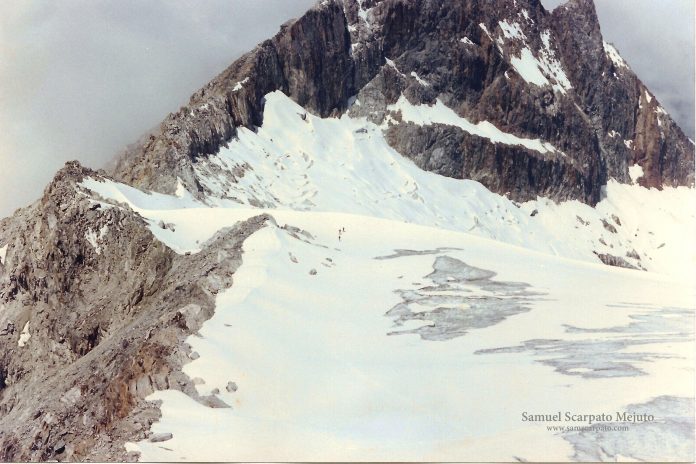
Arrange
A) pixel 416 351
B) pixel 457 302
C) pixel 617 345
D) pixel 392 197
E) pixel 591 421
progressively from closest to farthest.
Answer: pixel 591 421, pixel 617 345, pixel 416 351, pixel 457 302, pixel 392 197

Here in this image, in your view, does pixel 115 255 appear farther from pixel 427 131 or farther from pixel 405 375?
pixel 427 131

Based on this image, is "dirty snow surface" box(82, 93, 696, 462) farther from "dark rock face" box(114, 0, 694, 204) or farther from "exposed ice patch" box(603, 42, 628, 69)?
"exposed ice patch" box(603, 42, 628, 69)

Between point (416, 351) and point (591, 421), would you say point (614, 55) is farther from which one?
point (591, 421)

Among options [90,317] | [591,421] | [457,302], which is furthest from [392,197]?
[591,421]

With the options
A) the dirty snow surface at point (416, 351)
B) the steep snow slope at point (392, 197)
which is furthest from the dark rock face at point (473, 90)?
the dirty snow surface at point (416, 351)

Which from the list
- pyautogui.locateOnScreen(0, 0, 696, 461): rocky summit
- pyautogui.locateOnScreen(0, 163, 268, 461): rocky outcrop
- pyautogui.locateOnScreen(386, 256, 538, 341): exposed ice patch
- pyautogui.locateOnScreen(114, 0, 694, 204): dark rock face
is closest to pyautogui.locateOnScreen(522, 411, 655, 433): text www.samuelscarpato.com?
pyautogui.locateOnScreen(0, 0, 696, 461): rocky summit

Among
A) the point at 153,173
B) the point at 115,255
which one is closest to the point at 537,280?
the point at 115,255

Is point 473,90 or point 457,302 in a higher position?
point 473,90
